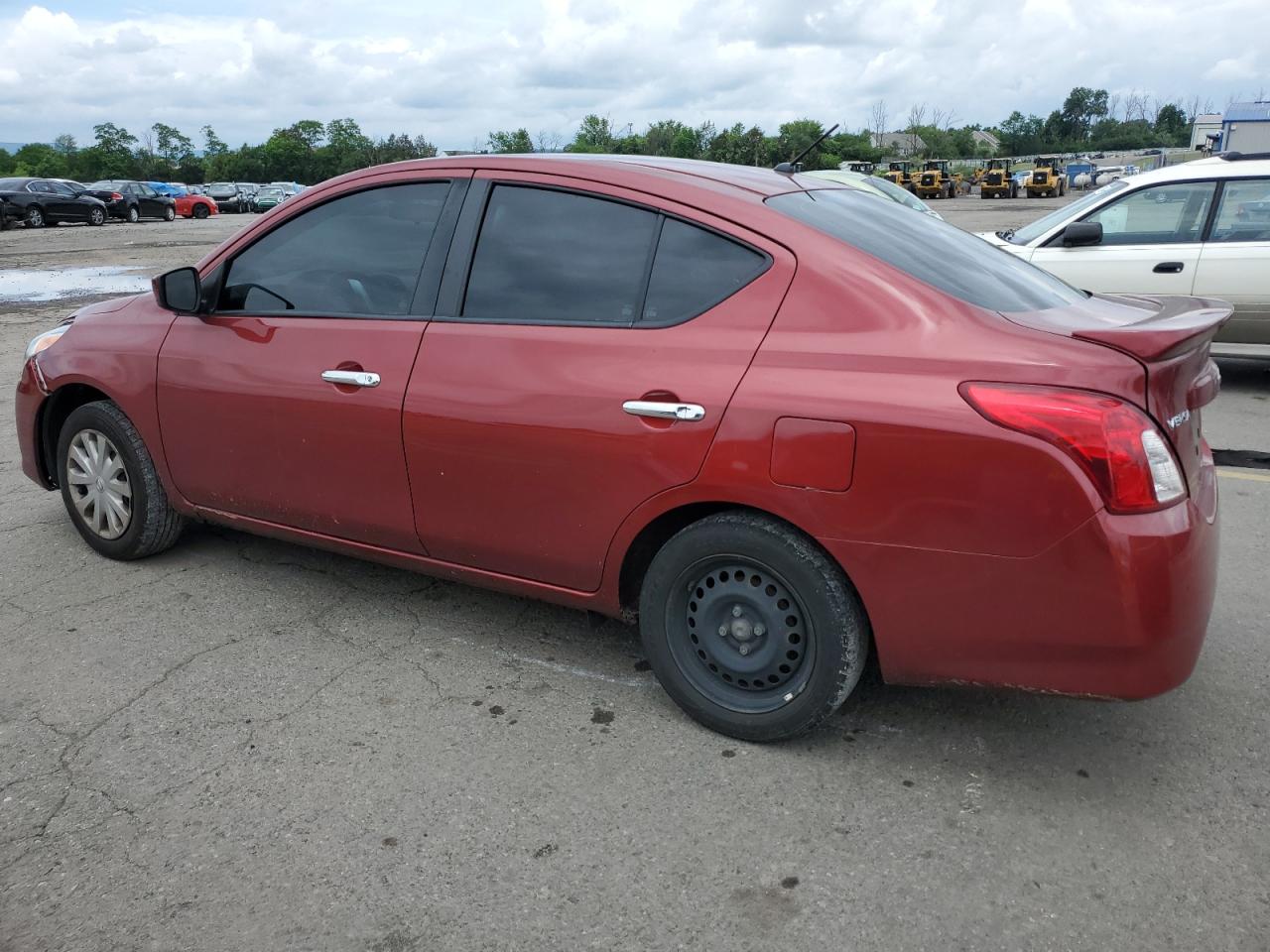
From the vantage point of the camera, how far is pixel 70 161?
85.8m

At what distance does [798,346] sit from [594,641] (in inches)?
59.6

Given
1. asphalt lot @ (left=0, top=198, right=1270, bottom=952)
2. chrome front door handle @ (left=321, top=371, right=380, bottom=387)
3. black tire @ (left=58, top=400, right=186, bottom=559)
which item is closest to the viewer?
asphalt lot @ (left=0, top=198, right=1270, bottom=952)

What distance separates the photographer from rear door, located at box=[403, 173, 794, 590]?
3008mm

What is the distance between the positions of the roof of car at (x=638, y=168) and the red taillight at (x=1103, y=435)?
1138 millimetres

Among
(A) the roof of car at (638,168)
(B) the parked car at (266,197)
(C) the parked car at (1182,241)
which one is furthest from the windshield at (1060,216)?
(B) the parked car at (266,197)

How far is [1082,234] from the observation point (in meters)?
8.02

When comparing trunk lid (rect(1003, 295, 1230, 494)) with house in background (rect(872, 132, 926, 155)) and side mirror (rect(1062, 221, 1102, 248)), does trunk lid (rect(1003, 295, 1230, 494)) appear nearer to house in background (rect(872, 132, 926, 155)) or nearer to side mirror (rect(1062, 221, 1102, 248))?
side mirror (rect(1062, 221, 1102, 248))

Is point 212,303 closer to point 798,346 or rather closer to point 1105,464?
point 798,346

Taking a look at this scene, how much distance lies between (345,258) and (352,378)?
0.51 meters

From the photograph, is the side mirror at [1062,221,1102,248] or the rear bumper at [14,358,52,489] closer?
the rear bumper at [14,358,52,489]

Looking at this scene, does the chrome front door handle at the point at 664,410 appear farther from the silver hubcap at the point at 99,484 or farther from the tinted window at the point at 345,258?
the silver hubcap at the point at 99,484

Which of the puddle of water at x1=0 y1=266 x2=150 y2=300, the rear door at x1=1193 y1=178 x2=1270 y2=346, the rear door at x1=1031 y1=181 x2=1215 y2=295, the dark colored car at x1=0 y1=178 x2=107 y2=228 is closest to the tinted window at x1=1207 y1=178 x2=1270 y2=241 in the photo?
the rear door at x1=1193 y1=178 x2=1270 y2=346

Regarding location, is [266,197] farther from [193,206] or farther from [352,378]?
[352,378]

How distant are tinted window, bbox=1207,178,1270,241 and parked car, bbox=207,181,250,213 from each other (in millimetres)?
47040
